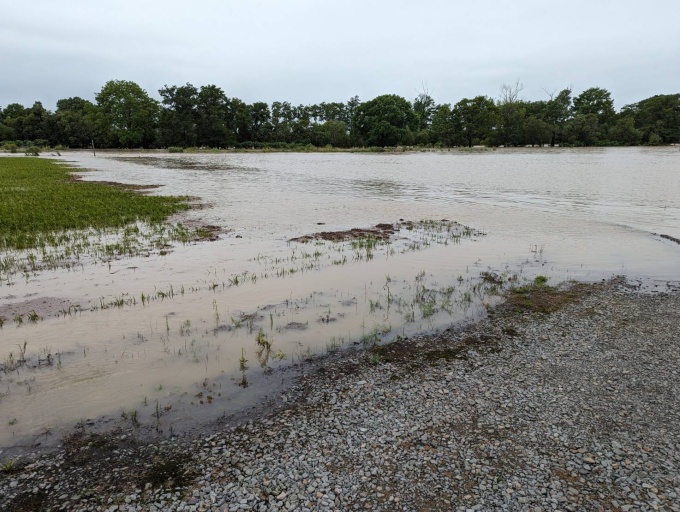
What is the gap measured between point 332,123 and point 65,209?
153 m

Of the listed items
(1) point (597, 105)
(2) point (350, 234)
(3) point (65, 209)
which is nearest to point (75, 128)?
(3) point (65, 209)

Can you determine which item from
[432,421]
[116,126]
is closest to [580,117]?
[116,126]

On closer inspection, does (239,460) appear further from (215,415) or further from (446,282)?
(446,282)

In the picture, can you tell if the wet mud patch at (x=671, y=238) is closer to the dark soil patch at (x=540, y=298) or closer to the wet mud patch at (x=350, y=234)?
the dark soil patch at (x=540, y=298)

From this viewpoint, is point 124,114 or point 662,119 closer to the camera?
point 124,114

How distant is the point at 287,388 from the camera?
7.21 meters

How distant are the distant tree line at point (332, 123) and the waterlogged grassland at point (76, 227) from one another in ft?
408

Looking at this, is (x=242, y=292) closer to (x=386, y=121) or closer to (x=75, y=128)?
(x=386, y=121)

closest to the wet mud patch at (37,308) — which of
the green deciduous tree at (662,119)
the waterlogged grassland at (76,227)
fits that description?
the waterlogged grassland at (76,227)

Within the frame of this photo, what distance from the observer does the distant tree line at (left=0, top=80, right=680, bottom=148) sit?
137m

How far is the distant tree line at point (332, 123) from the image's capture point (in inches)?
5399

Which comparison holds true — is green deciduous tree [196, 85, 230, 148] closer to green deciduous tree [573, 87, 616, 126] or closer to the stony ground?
green deciduous tree [573, 87, 616, 126]

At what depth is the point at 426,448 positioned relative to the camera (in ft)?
18.4

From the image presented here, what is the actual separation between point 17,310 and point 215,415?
6.98 metres
